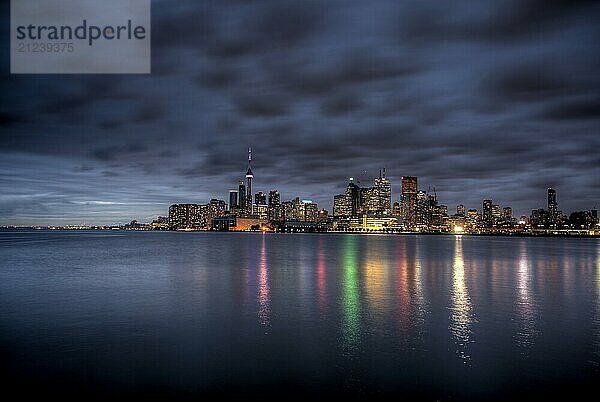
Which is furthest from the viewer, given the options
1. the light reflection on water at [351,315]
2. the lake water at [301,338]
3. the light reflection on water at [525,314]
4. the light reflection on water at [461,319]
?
the light reflection on water at [525,314]

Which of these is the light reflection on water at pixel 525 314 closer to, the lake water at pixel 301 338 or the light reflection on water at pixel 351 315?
the lake water at pixel 301 338

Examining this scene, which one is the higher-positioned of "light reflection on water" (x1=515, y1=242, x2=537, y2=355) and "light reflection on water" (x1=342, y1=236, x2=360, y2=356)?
"light reflection on water" (x1=342, y1=236, x2=360, y2=356)

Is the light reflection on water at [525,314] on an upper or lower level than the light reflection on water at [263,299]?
lower

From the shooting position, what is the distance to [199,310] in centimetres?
2892

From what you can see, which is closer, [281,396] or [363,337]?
[281,396]

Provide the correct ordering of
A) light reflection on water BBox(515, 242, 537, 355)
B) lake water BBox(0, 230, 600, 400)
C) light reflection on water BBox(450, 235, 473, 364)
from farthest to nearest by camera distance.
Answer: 1. light reflection on water BBox(515, 242, 537, 355)
2. light reflection on water BBox(450, 235, 473, 364)
3. lake water BBox(0, 230, 600, 400)

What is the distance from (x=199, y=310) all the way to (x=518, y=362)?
64.0 feet

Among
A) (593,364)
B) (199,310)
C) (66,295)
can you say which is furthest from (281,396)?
(66,295)

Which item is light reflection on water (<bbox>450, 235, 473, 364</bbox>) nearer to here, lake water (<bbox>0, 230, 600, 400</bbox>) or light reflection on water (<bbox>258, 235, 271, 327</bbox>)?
lake water (<bbox>0, 230, 600, 400</bbox>)

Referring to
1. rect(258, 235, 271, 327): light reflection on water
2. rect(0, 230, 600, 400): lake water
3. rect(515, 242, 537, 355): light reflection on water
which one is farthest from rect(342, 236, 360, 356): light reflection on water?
rect(515, 242, 537, 355): light reflection on water

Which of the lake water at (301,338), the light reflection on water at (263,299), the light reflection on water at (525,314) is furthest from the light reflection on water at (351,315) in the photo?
the light reflection on water at (525,314)

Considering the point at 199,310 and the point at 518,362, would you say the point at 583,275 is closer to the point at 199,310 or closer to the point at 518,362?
the point at 518,362

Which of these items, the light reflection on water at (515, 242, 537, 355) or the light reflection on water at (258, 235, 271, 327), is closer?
the light reflection on water at (515, 242, 537, 355)

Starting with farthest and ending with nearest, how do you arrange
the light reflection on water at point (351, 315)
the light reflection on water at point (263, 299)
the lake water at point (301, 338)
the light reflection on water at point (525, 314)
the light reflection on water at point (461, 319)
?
the light reflection on water at point (263, 299) → the light reflection on water at point (525, 314) → the light reflection on water at point (351, 315) → the light reflection on water at point (461, 319) → the lake water at point (301, 338)
